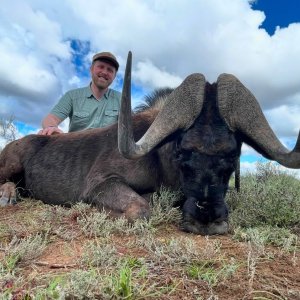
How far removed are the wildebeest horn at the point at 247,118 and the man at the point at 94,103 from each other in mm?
3440

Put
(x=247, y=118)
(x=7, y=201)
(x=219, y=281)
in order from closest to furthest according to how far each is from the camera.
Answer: (x=219, y=281)
(x=247, y=118)
(x=7, y=201)

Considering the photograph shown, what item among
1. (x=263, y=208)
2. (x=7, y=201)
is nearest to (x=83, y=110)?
(x=7, y=201)

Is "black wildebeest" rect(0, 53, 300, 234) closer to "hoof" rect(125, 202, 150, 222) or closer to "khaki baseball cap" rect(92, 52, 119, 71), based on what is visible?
"hoof" rect(125, 202, 150, 222)

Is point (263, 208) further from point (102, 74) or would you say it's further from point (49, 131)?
point (102, 74)

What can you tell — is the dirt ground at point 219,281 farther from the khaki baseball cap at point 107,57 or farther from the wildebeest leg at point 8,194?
the khaki baseball cap at point 107,57

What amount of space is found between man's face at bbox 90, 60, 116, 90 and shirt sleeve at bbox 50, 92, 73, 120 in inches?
25.2

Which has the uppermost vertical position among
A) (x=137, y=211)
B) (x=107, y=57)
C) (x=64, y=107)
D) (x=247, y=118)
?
(x=107, y=57)

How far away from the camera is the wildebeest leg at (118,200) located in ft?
13.5

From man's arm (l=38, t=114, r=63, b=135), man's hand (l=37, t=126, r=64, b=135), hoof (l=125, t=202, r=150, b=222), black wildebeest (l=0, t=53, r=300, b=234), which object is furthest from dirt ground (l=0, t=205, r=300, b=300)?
man's arm (l=38, t=114, r=63, b=135)

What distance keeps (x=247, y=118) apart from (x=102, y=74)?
14.7ft

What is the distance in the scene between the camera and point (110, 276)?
93.0 inches

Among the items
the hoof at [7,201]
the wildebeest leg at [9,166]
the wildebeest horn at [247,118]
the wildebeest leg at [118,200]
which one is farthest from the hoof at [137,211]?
the wildebeest leg at [9,166]

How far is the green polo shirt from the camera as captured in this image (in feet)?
25.8

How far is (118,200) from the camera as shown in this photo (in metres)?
4.41
